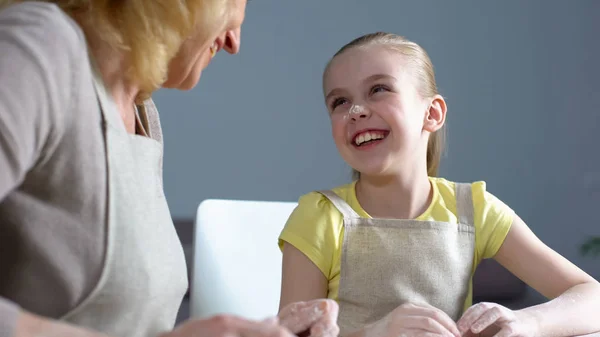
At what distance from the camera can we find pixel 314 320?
0.76 meters

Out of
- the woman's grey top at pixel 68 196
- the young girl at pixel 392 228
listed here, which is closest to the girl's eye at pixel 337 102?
the young girl at pixel 392 228

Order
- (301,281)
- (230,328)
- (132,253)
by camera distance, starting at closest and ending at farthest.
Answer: (230,328), (132,253), (301,281)

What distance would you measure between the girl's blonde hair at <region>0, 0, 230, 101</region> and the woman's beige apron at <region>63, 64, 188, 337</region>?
0.05 metres

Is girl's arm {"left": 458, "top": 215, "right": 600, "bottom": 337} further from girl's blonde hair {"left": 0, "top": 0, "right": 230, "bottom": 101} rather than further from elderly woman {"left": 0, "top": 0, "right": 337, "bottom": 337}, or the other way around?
girl's blonde hair {"left": 0, "top": 0, "right": 230, "bottom": 101}

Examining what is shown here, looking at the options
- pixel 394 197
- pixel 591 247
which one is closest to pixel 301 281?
pixel 394 197

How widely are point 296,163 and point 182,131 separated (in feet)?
1.46

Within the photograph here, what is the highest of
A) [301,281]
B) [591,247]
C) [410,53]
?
[410,53]

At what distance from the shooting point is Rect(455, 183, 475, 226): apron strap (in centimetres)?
128

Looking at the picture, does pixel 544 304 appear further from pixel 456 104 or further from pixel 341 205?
pixel 456 104

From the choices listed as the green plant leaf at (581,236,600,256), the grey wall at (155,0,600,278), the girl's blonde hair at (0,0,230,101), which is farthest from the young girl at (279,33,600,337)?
the green plant leaf at (581,236,600,256)

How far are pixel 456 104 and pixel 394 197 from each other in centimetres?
178

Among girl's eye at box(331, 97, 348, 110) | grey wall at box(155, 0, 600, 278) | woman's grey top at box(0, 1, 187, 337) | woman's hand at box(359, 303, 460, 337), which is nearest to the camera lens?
woman's grey top at box(0, 1, 187, 337)

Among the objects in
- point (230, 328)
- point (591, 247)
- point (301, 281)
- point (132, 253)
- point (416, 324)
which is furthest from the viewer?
point (591, 247)

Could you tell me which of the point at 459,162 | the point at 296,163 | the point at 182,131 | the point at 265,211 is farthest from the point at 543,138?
the point at 265,211
